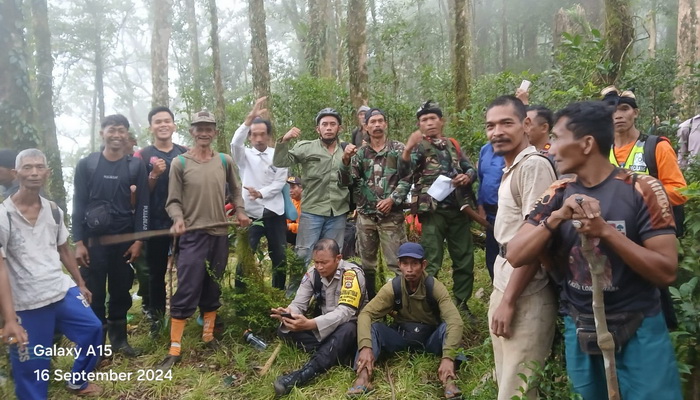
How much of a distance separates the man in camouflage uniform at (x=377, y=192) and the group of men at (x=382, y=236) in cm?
1

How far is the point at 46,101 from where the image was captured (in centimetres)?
1209

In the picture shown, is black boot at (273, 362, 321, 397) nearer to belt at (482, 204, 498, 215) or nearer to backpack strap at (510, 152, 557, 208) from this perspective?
belt at (482, 204, 498, 215)

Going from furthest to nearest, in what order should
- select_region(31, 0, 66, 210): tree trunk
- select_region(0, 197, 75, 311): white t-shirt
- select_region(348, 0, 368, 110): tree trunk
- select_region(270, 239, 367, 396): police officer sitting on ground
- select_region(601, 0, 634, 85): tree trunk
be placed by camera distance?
1. select_region(31, 0, 66, 210): tree trunk
2. select_region(348, 0, 368, 110): tree trunk
3. select_region(601, 0, 634, 85): tree trunk
4. select_region(270, 239, 367, 396): police officer sitting on ground
5. select_region(0, 197, 75, 311): white t-shirt

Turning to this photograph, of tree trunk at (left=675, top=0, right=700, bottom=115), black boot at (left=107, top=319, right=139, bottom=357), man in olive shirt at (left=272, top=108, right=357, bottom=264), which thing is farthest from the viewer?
tree trunk at (left=675, top=0, right=700, bottom=115)

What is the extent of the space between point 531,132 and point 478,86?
8.13 meters

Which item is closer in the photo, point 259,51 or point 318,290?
point 318,290

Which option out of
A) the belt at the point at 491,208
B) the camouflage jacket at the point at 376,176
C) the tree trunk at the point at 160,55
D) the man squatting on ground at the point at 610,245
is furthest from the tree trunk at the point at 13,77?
the tree trunk at the point at 160,55

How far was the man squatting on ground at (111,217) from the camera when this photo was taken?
4168 millimetres

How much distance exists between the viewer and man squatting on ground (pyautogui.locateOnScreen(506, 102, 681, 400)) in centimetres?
177

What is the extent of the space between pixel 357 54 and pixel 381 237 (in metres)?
3.81

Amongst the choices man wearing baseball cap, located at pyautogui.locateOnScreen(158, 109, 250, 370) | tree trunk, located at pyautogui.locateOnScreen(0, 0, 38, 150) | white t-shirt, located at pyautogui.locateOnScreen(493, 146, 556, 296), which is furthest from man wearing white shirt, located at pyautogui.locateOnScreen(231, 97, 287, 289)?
tree trunk, located at pyautogui.locateOnScreen(0, 0, 38, 150)

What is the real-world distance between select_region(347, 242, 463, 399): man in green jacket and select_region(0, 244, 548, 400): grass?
0.13 m

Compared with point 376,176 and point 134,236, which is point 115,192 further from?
point 376,176

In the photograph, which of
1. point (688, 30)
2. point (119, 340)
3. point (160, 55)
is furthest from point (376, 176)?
point (160, 55)
